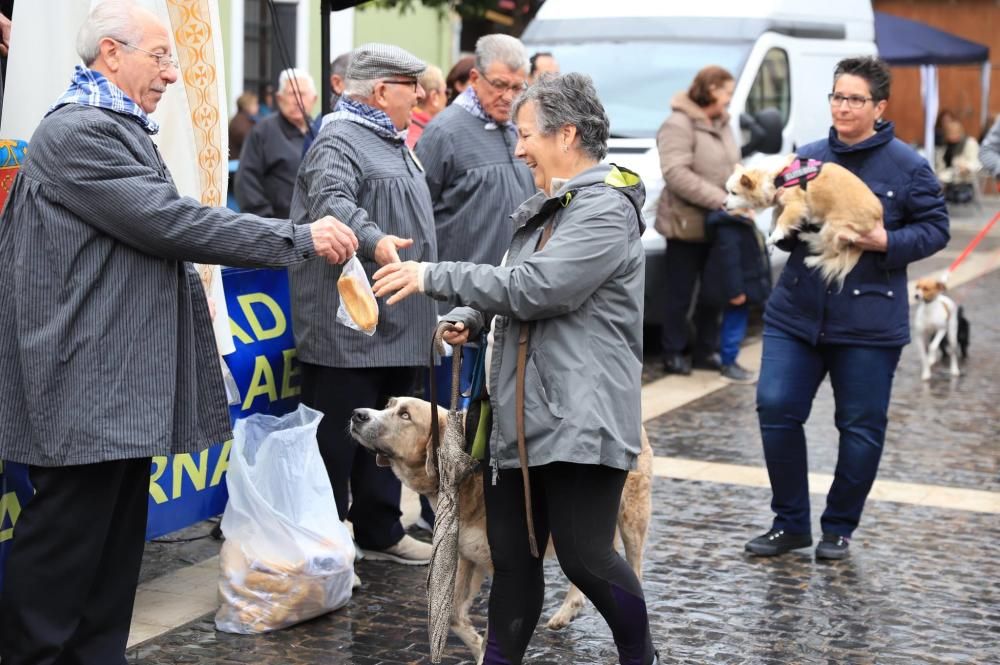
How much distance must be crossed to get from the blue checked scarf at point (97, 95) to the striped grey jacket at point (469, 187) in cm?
231

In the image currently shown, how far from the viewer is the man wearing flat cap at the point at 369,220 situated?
523 cm

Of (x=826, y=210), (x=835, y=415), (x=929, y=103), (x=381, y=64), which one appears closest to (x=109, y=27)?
(x=381, y=64)

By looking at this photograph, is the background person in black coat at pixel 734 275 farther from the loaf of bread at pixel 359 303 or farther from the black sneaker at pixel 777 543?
the loaf of bread at pixel 359 303

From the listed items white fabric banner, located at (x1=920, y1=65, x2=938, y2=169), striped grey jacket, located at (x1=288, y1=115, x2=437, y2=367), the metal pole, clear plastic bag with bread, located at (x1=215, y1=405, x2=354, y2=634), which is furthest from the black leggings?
white fabric banner, located at (x1=920, y1=65, x2=938, y2=169)

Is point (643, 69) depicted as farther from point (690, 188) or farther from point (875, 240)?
point (875, 240)

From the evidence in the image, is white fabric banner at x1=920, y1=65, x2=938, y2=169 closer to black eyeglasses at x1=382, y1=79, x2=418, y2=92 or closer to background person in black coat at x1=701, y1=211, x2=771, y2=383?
background person in black coat at x1=701, y1=211, x2=771, y2=383

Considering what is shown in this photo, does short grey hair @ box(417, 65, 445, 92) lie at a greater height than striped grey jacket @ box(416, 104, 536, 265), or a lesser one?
greater

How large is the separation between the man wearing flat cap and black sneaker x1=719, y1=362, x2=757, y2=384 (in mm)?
5064

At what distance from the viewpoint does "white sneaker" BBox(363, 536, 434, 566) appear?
18.6 feet

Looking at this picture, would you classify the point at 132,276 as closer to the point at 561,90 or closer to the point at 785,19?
the point at 561,90

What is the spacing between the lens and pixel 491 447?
3.89 metres

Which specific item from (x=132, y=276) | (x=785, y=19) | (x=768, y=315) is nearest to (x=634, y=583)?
(x=132, y=276)

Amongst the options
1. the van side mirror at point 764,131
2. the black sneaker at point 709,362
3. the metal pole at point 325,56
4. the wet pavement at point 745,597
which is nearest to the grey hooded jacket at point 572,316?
the wet pavement at point 745,597

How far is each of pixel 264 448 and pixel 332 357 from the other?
494 mm
